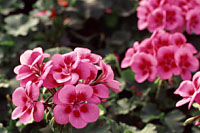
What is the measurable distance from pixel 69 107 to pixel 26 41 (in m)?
1.31

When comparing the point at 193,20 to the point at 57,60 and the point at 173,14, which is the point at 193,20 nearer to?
the point at 173,14

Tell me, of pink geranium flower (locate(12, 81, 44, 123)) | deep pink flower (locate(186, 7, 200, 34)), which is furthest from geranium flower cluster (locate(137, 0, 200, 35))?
pink geranium flower (locate(12, 81, 44, 123))

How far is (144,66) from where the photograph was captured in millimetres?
1752

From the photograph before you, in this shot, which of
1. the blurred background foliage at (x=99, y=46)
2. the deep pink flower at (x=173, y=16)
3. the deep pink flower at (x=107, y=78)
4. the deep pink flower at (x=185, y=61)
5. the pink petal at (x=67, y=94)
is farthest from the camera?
the deep pink flower at (x=173, y=16)

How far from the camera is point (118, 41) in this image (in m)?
2.65

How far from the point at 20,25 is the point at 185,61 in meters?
1.26

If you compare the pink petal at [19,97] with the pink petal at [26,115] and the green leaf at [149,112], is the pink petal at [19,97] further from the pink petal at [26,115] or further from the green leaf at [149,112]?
the green leaf at [149,112]

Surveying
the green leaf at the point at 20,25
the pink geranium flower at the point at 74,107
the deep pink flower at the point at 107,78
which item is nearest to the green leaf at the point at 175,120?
the deep pink flower at the point at 107,78

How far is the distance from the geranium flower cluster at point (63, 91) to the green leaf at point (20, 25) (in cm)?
113

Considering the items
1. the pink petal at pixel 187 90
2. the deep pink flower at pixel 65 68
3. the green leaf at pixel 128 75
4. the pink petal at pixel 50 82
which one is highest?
the deep pink flower at pixel 65 68

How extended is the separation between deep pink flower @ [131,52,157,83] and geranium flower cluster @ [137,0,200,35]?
13.2 inches

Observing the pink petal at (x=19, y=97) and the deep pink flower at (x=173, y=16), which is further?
the deep pink flower at (x=173, y=16)

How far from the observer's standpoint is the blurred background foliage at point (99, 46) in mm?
1749

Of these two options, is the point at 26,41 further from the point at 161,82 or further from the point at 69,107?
the point at 69,107
